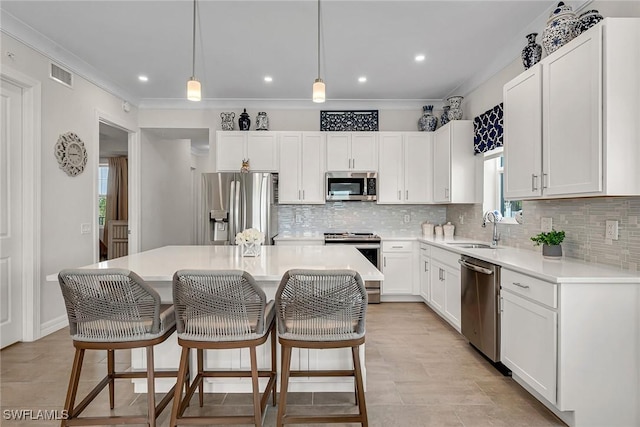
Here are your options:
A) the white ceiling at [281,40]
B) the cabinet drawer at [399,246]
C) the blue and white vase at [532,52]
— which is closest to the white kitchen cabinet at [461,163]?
the white ceiling at [281,40]

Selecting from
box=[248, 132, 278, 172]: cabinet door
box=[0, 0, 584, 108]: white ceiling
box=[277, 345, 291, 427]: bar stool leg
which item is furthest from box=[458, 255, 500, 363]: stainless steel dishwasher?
box=[248, 132, 278, 172]: cabinet door

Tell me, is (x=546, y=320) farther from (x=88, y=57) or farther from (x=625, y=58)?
(x=88, y=57)

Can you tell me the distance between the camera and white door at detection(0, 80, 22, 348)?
3.10 meters

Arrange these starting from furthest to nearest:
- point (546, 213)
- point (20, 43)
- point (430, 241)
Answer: point (430, 241) < point (20, 43) < point (546, 213)

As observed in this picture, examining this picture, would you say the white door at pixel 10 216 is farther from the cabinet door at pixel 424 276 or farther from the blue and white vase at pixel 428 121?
the blue and white vase at pixel 428 121

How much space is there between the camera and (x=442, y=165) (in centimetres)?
456

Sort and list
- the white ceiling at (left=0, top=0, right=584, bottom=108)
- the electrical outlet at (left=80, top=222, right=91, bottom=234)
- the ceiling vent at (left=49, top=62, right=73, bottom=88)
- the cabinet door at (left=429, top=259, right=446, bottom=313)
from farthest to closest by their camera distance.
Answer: the electrical outlet at (left=80, top=222, right=91, bottom=234) → the cabinet door at (left=429, top=259, right=446, bottom=313) → the ceiling vent at (left=49, top=62, right=73, bottom=88) → the white ceiling at (left=0, top=0, right=584, bottom=108)

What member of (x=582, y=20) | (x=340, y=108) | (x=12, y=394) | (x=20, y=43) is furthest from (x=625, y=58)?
(x=20, y=43)

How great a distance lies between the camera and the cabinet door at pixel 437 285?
3.83 meters

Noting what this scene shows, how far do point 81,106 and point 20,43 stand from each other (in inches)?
34.0

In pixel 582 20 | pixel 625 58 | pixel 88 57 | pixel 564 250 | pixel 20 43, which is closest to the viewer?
pixel 625 58

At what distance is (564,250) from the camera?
107 inches

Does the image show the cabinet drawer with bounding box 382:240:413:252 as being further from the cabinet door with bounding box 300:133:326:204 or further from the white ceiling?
the white ceiling

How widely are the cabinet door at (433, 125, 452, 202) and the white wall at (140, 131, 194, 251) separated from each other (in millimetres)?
4218
